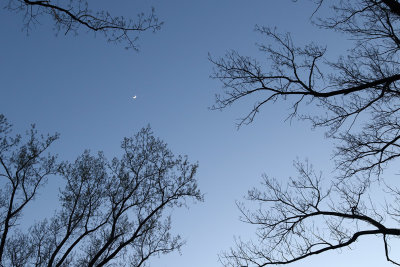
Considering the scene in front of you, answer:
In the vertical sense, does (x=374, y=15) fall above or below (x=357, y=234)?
above

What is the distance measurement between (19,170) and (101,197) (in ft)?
11.9

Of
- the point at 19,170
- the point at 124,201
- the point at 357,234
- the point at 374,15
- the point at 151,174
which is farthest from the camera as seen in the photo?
the point at 151,174

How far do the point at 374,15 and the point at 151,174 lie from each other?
11.4 m

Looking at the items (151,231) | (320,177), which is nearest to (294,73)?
(320,177)

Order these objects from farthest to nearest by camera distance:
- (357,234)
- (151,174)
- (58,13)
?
(151,174), (357,234), (58,13)

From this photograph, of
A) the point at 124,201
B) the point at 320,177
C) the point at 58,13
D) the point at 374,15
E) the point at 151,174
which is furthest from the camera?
the point at 151,174

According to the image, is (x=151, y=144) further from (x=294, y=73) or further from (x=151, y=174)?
(x=294, y=73)

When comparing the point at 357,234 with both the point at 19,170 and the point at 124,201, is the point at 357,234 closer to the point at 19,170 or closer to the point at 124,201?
the point at 124,201

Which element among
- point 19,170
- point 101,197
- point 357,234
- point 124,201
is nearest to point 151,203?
point 124,201

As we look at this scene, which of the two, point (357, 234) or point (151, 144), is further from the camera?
point (151, 144)

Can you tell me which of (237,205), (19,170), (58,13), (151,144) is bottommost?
(237,205)

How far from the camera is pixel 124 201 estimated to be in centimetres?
1366

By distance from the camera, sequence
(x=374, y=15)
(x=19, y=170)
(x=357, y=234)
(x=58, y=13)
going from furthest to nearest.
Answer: (x=19, y=170), (x=374, y=15), (x=357, y=234), (x=58, y=13)

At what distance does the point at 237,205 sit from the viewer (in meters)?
7.48
